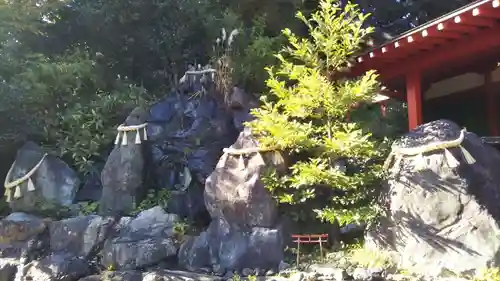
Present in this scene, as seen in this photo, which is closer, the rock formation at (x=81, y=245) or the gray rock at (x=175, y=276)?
the gray rock at (x=175, y=276)

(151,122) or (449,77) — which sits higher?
(449,77)

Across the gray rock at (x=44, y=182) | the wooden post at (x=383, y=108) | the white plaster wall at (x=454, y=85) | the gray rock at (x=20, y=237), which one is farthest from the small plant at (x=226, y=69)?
the white plaster wall at (x=454, y=85)

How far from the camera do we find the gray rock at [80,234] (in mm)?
8156

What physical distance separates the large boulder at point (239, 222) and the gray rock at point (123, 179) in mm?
2187

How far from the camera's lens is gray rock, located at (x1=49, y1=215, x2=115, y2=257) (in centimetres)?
816

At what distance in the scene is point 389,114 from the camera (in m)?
12.1

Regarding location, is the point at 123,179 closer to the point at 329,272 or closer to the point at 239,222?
the point at 239,222

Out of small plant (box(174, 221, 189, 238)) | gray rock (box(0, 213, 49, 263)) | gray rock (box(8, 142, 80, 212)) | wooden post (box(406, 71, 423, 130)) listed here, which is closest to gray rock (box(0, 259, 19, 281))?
gray rock (box(0, 213, 49, 263))

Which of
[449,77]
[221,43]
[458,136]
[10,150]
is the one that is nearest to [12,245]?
[10,150]

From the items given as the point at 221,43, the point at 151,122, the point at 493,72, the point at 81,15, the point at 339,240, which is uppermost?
the point at 81,15

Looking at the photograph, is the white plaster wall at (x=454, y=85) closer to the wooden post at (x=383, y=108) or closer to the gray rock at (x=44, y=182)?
the wooden post at (x=383, y=108)

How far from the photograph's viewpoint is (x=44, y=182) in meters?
9.65

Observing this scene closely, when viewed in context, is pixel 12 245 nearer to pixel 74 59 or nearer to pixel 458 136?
pixel 74 59

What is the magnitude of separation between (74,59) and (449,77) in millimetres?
9417
